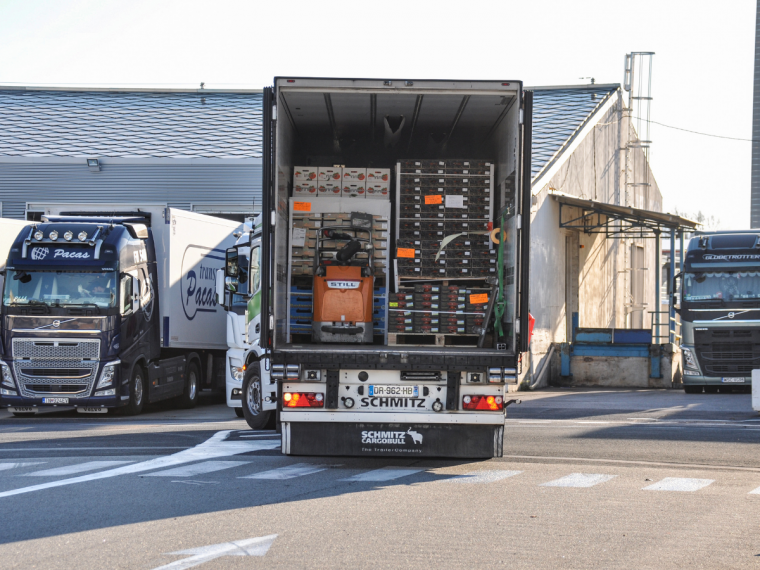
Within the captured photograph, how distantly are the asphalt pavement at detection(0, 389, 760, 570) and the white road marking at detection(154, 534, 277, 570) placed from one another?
2cm

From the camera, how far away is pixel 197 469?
33.5 feet

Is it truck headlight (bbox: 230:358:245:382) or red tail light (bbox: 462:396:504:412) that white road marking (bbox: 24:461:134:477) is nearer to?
red tail light (bbox: 462:396:504:412)

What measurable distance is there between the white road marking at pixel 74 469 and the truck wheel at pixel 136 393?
7413mm

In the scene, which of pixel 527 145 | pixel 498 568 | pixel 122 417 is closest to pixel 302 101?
pixel 527 145

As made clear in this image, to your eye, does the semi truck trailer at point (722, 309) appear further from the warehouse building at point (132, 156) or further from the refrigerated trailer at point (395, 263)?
the warehouse building at point (132, 156)

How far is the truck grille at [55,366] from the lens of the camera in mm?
17281

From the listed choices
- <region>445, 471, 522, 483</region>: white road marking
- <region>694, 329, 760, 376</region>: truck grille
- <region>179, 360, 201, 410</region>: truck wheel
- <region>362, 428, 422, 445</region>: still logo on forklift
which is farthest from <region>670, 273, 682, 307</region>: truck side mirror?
<region>362, 428, 422, 445</region>: still logo on forklift

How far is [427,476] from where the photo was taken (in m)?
9.91

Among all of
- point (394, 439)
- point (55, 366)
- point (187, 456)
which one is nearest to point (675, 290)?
point (55, 366)

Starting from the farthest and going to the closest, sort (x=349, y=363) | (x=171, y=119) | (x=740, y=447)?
(x=171, y=119) → (x=740, y=447) → (x=349, y=363)

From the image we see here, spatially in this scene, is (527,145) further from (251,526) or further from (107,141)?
(107,141)

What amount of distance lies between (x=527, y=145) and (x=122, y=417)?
36.1 ft

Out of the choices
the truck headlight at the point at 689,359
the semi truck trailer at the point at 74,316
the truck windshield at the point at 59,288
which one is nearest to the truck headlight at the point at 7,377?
the semi truck trailer at the point at 74,316

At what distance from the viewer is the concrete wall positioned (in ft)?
87.7
